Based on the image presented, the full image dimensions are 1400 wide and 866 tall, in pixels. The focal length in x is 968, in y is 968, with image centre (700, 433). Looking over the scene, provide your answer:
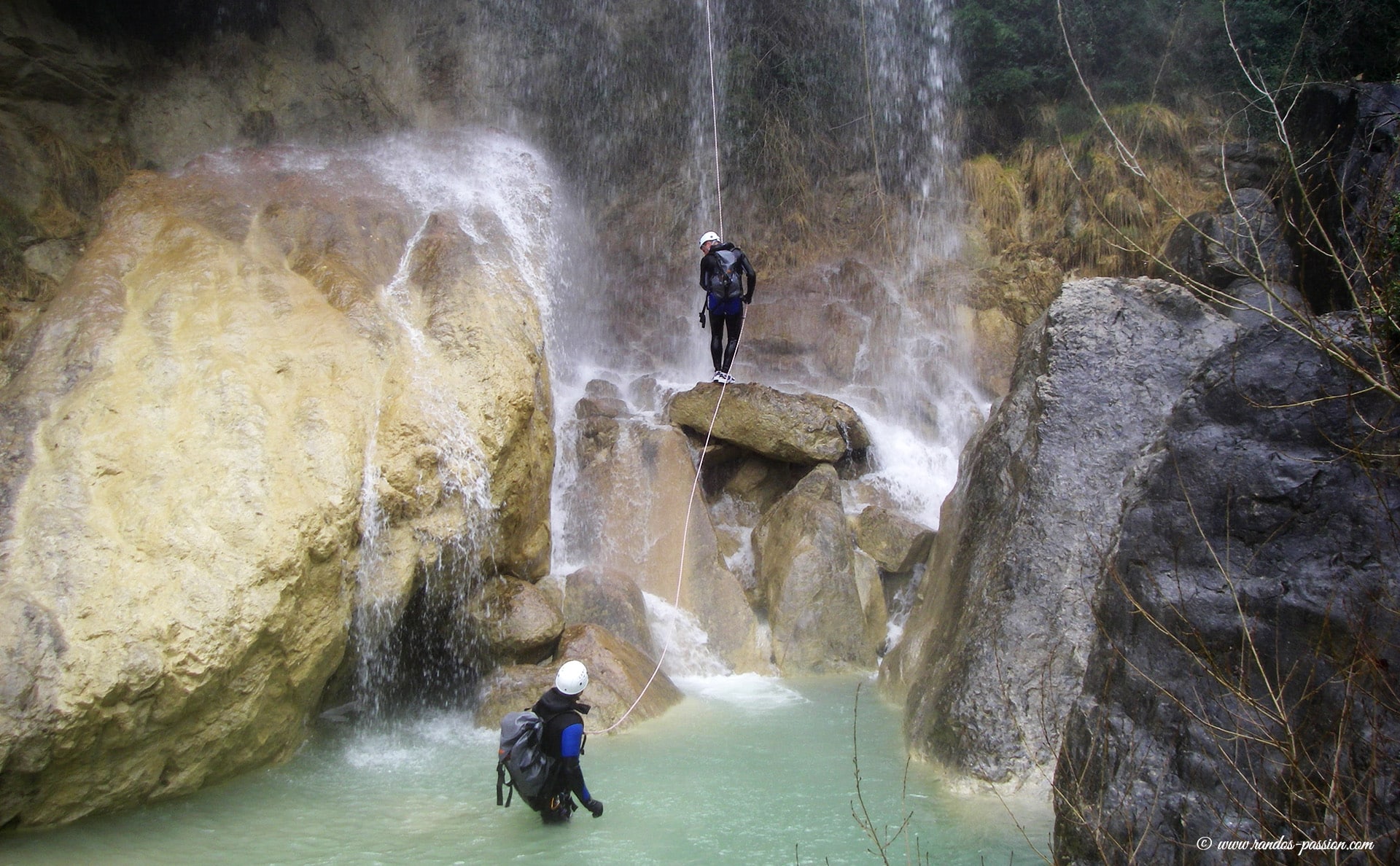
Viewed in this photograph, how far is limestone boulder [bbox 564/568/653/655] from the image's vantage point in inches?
332

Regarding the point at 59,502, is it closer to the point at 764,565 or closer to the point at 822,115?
the point at 764,565

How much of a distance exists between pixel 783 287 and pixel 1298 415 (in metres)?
11.3

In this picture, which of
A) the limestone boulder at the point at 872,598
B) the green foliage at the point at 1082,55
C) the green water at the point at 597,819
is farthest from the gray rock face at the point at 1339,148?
the green water at the point at 597,819

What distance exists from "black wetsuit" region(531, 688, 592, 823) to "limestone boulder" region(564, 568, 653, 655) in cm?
296

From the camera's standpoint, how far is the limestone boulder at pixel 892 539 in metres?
9.98

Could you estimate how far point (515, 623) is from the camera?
754cm

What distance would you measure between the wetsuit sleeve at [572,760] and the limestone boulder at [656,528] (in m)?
3.65

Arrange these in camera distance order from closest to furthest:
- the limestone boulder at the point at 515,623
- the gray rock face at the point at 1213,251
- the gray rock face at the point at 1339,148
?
the limestone boulder at the point at 515,623 < the gray rock face at the point at 1339,148 < the gray rock face at the point at 1213,251

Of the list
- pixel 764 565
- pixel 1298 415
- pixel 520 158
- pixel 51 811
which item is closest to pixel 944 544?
pixel 764 565

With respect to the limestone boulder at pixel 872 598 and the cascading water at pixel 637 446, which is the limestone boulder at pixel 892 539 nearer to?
the limestone boulder at pixel 872 598

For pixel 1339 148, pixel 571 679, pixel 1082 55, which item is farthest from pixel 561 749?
pixel 1082 55

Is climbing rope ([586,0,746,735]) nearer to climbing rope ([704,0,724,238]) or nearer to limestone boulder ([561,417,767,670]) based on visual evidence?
limestone boulder ([561,417,767,670])

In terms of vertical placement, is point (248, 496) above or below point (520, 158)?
below

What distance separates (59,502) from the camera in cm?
580
